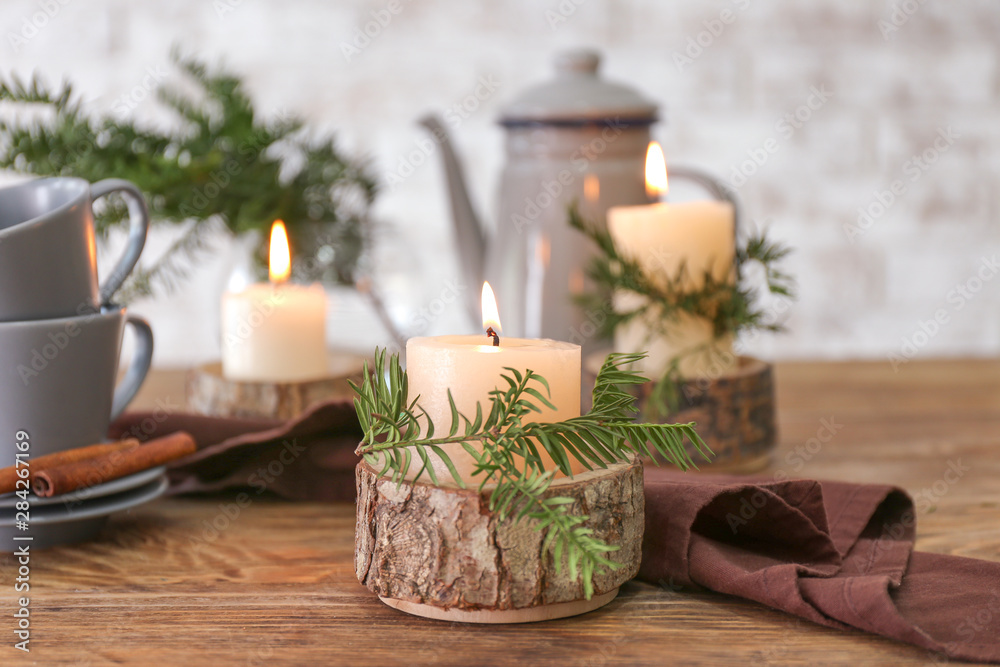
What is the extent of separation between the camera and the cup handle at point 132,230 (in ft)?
1.71

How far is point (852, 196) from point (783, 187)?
0.45ft

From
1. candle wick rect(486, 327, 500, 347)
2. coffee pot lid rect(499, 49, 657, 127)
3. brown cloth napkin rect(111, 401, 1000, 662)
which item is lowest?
brown cloth napkin rect(111, 401, 1000, 662)

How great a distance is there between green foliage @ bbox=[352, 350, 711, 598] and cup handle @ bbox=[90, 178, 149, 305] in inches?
8.1

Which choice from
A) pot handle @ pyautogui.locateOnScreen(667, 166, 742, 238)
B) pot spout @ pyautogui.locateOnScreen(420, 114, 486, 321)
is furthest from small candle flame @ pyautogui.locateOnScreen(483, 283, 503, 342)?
pot spout @ pyautogui.locateOnScreen(420, 114, 486, 321)

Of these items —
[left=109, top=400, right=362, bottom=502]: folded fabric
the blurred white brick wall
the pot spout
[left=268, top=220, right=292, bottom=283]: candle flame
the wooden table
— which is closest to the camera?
the wooden table

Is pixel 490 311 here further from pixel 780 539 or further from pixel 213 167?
pixel 213 167

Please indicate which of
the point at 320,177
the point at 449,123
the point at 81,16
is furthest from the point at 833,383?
the point at 81,16

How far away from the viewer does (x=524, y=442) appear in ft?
1.30

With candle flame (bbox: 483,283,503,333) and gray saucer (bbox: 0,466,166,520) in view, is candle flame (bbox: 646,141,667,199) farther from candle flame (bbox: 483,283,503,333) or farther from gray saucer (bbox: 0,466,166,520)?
gray saucer (bbox: 0,466,166,520)

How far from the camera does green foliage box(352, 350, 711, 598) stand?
37 centimetres

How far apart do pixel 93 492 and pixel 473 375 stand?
0.78 ft

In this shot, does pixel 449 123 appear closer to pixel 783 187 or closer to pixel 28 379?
pixel 783 187

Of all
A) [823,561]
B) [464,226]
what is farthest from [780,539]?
[464,226]

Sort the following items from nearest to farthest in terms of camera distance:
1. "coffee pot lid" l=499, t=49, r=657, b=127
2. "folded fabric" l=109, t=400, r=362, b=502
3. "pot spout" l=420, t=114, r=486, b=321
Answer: "folded fabric" l=109, t=400, r=362, b=502 → "coffee pot lid" l=499, t=49, r=657, b=127 → "pot spout" l=420, t=114, r=486, b=321
